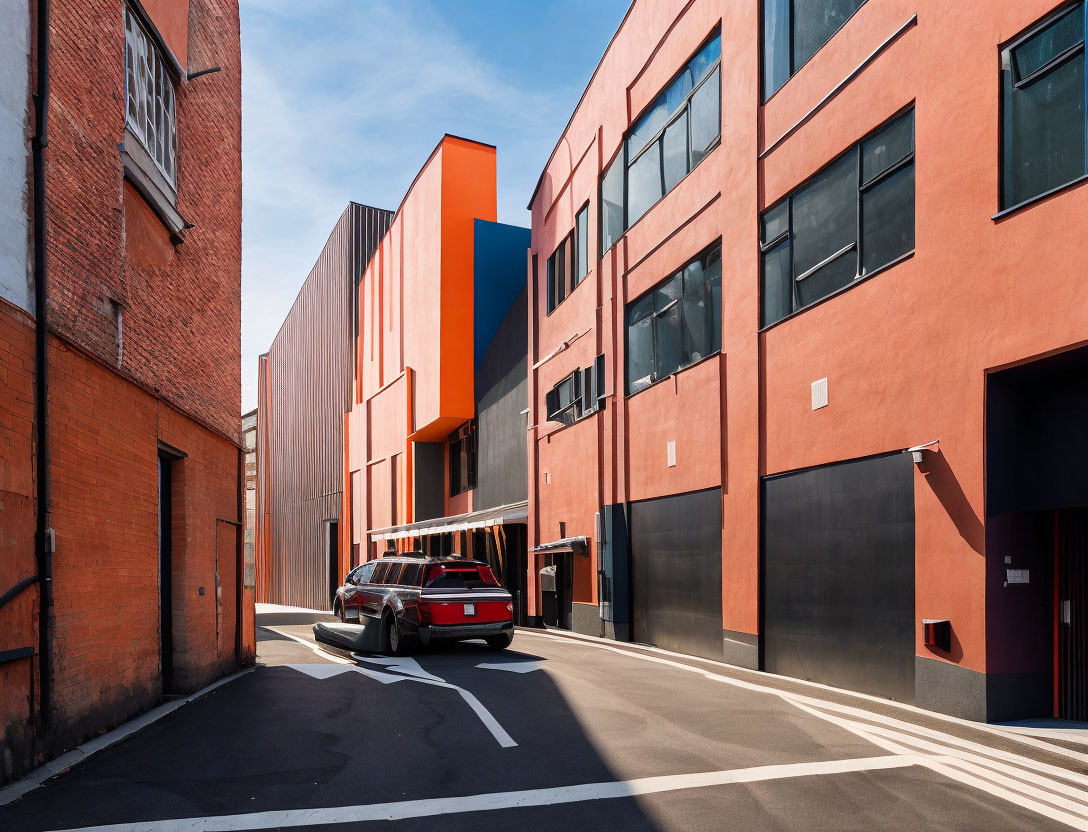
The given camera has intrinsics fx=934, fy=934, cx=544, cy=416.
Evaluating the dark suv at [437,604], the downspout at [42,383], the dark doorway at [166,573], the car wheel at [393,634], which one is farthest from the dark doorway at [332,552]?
the downspout at [42,383]

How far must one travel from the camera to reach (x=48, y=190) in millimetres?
8039

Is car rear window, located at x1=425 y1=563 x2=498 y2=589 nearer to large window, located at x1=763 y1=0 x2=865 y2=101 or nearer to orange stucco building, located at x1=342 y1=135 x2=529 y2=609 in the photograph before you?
large window, located at x1=763 y1=0 x2=865 y2=101

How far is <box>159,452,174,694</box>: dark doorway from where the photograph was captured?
11.7 metres

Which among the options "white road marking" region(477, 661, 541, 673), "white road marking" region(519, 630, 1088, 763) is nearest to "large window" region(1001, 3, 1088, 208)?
"white road marking" region(519, 630, 1088, 763)

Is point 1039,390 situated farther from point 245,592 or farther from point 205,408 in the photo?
point 245,592

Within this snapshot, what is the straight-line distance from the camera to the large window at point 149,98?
422 inches

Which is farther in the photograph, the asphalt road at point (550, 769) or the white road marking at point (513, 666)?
the white road marking at point (513, 666)

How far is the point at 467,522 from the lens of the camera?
29000 mm

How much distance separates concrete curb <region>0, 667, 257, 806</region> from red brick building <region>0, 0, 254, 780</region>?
11 cm

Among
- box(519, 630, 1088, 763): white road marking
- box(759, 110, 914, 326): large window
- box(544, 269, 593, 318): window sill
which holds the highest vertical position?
box(544, 269, 593, 318): window sill

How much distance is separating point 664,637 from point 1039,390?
9855 millimetres

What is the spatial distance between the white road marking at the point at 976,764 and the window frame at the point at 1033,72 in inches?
199

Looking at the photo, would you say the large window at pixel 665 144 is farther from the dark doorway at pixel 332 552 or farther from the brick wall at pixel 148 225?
the dark doorway at pixel 332 552

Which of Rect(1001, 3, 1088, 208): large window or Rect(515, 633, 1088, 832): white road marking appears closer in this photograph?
Rect(515, 633, 1088, 832): white road marking
